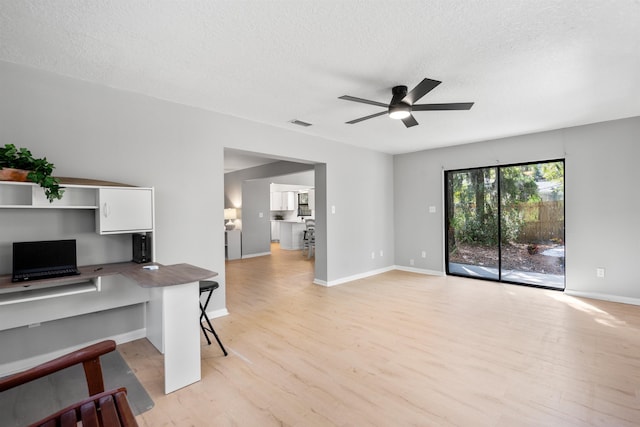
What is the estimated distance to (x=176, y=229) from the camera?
132 inches

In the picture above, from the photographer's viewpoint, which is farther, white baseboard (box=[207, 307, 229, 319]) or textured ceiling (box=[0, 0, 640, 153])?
white baseboard (box=[207, 307, 229, 319])

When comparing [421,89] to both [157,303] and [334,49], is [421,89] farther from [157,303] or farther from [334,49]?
[157,303]

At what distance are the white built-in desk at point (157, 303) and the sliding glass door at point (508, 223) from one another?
196 inches

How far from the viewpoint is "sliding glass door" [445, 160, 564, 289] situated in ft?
15.8

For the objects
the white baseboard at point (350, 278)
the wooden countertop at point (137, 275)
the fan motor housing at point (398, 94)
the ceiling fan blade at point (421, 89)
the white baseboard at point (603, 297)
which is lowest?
the white baseboard at point (603, 297)

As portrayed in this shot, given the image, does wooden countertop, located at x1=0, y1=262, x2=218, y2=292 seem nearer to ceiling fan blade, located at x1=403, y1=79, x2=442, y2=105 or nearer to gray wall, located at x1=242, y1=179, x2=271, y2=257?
ceiling fan blade, located at x1=403, y1=79, x2=442, y2=105

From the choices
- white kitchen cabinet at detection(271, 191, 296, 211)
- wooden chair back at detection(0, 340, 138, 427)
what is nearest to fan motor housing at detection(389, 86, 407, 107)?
wooden chair back at detection(0, 340, 138, 427)

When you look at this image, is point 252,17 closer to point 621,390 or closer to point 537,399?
point 537,399

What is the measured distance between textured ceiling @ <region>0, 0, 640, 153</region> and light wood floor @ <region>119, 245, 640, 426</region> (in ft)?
8.31

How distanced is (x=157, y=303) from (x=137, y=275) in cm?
48

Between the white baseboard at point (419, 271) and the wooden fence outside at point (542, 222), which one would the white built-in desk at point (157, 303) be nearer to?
the white baseboard at point (419, 271)

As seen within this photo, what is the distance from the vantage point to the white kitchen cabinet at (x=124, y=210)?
264cm

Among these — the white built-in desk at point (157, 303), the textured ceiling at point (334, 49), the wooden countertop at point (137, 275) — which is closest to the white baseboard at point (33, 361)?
the white built-in desk at point (157, 303)

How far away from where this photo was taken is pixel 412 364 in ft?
8.43
